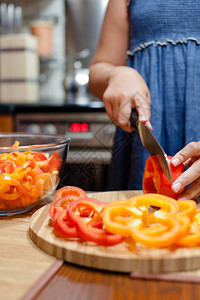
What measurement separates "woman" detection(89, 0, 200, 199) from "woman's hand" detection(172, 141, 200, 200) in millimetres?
206

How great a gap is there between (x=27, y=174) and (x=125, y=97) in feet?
1.15

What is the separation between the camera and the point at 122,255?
58 centimetres

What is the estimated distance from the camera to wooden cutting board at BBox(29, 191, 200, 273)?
1.87 feet

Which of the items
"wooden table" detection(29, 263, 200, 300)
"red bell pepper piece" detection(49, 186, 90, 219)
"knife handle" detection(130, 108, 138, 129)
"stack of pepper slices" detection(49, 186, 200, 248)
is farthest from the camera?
"knife handle" detection(130, 108, 138, 129)

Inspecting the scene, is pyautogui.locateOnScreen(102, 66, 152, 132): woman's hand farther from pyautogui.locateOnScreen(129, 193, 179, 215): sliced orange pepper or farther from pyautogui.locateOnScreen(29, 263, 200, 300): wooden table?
pyautogui.locateOnScreen(29, 263, 200, 300): wooden table

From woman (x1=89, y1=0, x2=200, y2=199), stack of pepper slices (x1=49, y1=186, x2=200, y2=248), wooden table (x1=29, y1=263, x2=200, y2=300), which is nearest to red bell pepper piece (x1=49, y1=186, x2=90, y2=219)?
stack of pepper slices (x1=49, y1=186, x2=200, y2=248)

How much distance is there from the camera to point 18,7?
3.05m

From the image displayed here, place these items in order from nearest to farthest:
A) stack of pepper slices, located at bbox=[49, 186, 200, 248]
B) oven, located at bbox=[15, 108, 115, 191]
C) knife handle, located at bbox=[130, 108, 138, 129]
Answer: stack of pepper slices, located at bbox=[49, 186, 200, 248] < knife handle, located at bbox=[130, 108, 138, 129] < oven, located at bbox=[15, 108, 115, 191]

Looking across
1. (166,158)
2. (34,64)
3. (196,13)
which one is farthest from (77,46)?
(166,158)

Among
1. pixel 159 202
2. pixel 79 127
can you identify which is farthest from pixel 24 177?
pixel 79 127

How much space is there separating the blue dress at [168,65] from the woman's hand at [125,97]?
0.15 m

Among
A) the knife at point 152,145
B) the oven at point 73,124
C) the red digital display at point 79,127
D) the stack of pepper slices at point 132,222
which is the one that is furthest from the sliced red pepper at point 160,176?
the red digital display at point 79,127

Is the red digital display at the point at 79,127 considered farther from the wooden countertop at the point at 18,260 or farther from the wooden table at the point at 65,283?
the wooden table at the point at 65,283

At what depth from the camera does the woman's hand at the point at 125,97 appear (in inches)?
38.4
